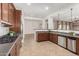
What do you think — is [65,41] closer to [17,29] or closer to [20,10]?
[17,29]

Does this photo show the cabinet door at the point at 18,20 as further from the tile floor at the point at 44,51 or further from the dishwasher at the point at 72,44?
the dishwasher at the point at 72,44

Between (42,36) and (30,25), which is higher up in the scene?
(30,25)

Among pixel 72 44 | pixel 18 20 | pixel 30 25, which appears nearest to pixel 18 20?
pixel 18 20

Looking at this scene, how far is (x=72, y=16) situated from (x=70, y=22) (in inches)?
32.8

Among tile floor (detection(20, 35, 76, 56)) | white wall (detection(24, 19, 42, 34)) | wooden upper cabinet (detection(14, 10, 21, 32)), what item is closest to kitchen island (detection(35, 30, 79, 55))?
tile floor (detection(20, 35, 76, 56))

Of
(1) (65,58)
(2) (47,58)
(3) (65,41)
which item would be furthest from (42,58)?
(3) (65,41)

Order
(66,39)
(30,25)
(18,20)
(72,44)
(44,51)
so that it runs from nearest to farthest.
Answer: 1. (72,44)
2. (44,51)
3. (66,39)
4. (18,20)
5. (30,25)

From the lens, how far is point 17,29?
16.4ft

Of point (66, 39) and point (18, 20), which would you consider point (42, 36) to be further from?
point (66, 39)

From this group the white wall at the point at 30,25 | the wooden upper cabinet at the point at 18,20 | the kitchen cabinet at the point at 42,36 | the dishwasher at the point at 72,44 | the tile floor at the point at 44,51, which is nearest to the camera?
the tile floor at the point at 44,51

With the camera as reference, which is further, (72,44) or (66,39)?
(66,39)

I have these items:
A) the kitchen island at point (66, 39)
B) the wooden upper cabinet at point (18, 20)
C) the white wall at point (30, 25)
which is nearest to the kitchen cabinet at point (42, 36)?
the kitchen island at point (66, 39)

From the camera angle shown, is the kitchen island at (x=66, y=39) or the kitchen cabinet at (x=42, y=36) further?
the kitchen cabinet at (x=42, y=36)

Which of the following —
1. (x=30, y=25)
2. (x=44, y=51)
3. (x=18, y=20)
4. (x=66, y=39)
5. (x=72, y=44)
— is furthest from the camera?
(x=30, y=25)
